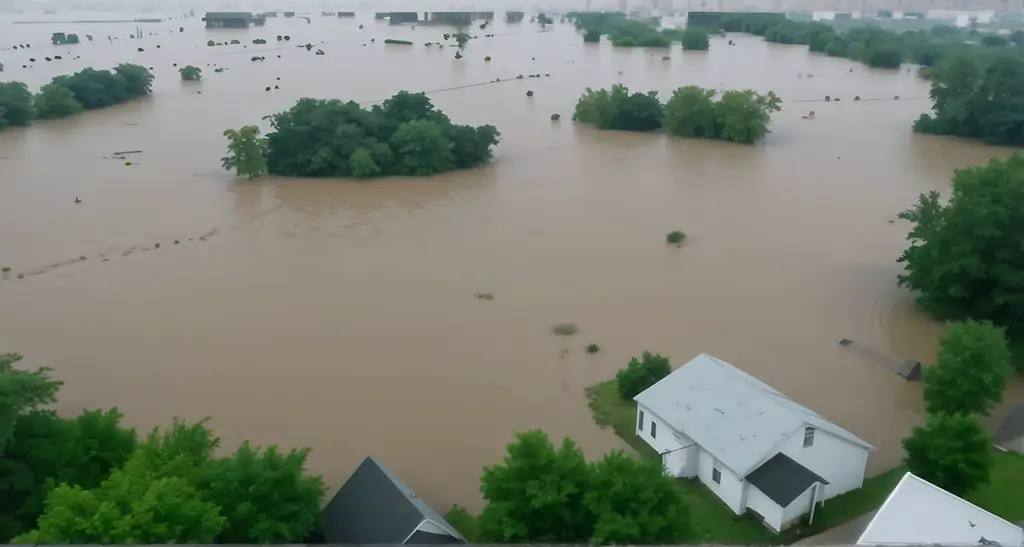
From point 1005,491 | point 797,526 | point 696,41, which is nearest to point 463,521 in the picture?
point 797,526

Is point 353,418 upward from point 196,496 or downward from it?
downward

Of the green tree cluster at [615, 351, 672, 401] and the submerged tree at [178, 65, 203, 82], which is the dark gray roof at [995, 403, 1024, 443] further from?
the submerged tree at [178, 65, 203, 82]

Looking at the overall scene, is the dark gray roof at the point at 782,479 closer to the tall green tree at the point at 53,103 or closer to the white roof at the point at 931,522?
the white roof at the point at 931,522

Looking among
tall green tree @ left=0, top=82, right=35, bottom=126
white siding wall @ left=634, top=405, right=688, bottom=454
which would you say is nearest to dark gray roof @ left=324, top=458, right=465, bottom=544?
white siding wall @ left=634, top=405, right=688, bottom=454

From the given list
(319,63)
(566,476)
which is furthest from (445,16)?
(566,476)

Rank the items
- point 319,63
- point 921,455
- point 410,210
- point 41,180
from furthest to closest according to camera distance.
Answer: point 319,63
point 41,180
point 410,210
point 921,455

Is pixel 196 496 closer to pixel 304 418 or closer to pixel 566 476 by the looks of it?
pixel 566 476
